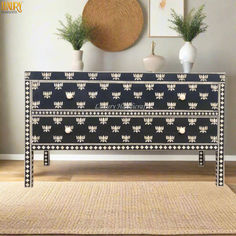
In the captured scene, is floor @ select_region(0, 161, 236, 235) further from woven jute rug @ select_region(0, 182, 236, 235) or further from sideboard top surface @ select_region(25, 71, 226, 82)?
sideboard top surface @ select_region(25, 71, 226, 82)

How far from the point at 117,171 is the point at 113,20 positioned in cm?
127

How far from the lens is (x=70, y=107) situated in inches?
91.9

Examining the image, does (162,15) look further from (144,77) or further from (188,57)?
(144,77)

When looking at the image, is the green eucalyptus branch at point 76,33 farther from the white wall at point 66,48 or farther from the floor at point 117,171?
the floor at point 117,171

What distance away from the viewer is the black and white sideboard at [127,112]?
2320 millimetres

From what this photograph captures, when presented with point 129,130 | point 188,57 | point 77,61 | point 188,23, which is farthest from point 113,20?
point 129,130

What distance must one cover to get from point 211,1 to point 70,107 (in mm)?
1596

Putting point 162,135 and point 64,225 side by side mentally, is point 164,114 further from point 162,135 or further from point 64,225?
point 64,225

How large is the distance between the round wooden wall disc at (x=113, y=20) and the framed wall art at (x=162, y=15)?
4.0 inches

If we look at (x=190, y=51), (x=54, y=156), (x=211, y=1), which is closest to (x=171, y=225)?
(x=190, y=51)

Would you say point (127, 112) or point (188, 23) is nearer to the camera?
point (127, 112)

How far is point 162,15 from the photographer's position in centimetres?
299

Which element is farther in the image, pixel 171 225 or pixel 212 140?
pixel 212 140

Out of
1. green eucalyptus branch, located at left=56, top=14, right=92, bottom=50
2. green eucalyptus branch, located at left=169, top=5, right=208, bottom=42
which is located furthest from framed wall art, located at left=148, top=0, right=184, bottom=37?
green eucalyptus branch, located at left=56, top=14, right=92, bottom=50
